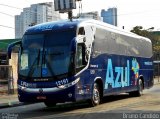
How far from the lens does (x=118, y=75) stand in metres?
22.0

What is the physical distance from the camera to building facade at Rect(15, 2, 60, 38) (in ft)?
160

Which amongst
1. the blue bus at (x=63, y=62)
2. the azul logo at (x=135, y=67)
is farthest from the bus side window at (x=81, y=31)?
the azul logo at (x=135, y=67)

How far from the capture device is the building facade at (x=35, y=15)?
48819 millimetres

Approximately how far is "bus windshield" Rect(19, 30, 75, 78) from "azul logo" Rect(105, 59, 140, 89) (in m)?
3.97

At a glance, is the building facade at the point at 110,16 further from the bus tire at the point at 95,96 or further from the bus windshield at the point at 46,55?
the bus windshield at the point at 46,55

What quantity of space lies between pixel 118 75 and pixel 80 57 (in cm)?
518

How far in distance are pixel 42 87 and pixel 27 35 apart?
2345mm

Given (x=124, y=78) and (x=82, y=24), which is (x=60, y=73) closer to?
(x=82, y=24)

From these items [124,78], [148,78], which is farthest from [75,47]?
[148,78]

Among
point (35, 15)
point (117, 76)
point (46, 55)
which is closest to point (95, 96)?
Answer: point (46, 55)

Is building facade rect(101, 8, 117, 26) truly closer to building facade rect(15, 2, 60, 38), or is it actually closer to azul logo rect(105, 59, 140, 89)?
building facade rect(15, 2, 60, 38)

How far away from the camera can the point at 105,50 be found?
20094 mm

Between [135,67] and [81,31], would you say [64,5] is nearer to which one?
[135,67]

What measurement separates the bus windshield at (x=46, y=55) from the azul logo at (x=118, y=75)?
13.0 feet
